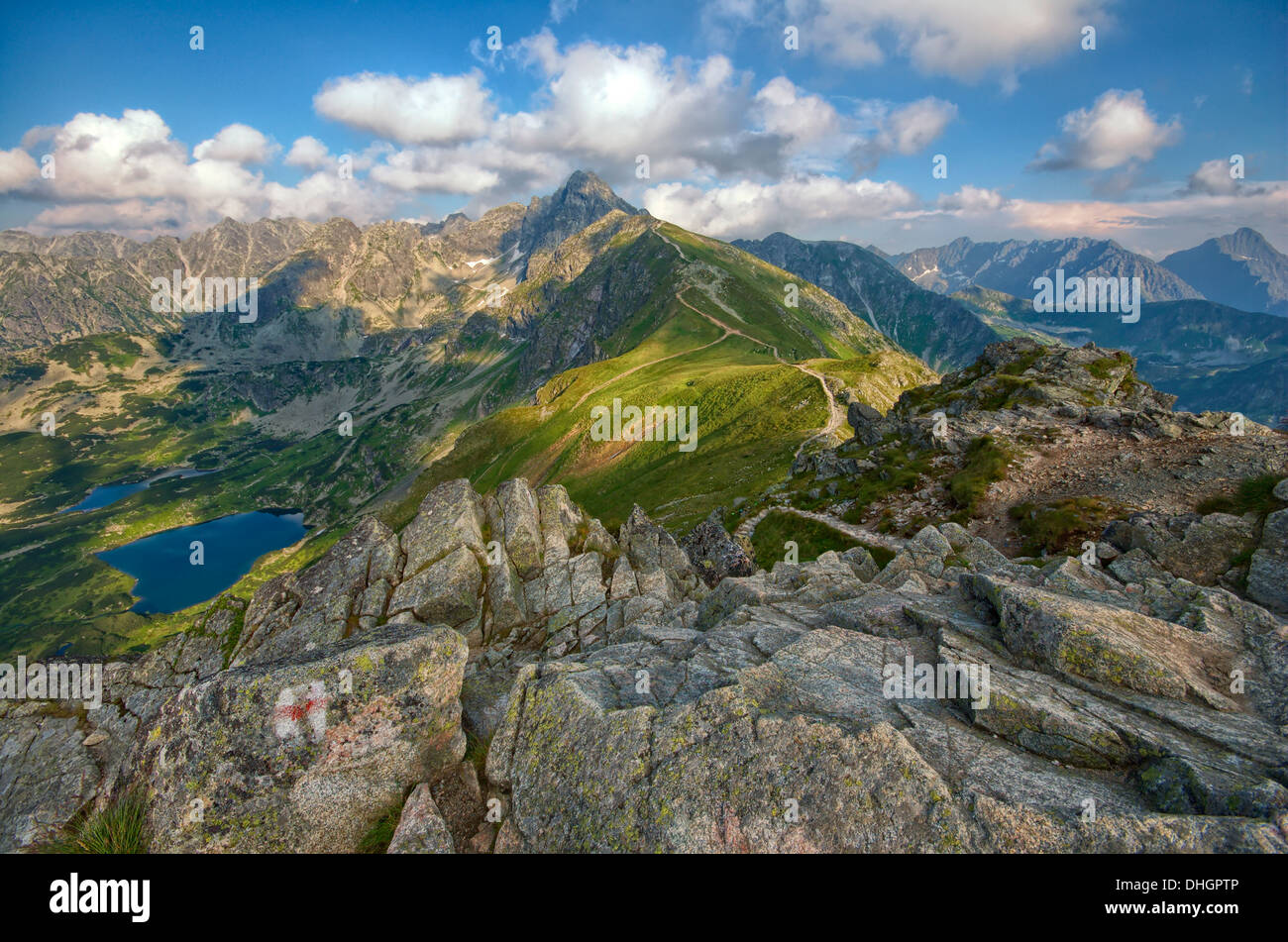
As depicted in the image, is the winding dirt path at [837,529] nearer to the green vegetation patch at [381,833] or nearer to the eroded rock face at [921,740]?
the eroded rock face at [921,740]

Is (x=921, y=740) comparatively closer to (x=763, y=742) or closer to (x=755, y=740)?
(x=763, y=742)

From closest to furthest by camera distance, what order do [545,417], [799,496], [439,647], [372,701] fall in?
[372,701]
[439,647]
[799,496]
[545,417]

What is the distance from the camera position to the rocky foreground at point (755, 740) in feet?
35.5

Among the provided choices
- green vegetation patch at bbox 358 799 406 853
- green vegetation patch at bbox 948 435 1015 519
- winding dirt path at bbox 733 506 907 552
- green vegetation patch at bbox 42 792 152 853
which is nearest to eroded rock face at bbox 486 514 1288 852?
green vegetation patch at bbox 358 799 406 853

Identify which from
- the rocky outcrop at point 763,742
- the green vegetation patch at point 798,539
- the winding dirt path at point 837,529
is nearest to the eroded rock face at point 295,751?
the rocky outcrop at point 763,742

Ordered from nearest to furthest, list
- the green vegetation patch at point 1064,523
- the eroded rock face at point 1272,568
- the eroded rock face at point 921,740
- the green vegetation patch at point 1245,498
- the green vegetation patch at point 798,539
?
the eroded rock face at point 921,740 → the eroded rock face at point 1272,568 → the green vegetation patch at point 1245,498 → the green vegetation patch at point 1064,523 → the green vegetation patch at point 798,539

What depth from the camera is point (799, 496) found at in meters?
70.1

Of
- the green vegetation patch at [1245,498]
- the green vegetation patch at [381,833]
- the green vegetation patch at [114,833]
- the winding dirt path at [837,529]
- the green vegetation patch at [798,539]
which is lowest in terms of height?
the green vegetation patch at [798,539]

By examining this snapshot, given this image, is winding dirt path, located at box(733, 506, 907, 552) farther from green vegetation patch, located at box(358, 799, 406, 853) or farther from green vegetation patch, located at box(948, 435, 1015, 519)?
green vegetation patch, located at box(358, 799, 406, 853)

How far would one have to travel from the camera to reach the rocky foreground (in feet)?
35.5

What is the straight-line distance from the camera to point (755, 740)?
12.3 meters
